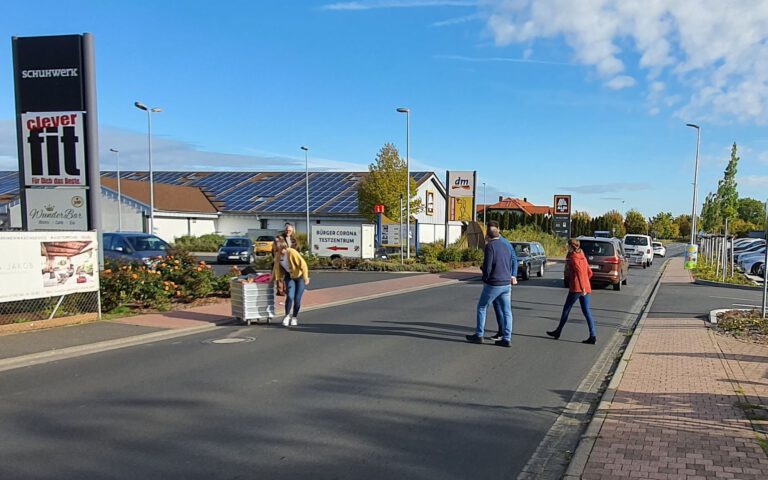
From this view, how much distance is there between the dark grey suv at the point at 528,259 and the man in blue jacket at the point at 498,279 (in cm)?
1274

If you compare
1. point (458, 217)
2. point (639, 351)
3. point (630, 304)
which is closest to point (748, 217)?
point (458, 217)

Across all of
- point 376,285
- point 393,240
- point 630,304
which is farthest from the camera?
point 393,240

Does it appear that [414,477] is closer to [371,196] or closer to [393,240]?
[393,240]

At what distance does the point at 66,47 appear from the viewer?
1203 centimetres

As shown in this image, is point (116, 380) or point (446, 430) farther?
point (116, 380)

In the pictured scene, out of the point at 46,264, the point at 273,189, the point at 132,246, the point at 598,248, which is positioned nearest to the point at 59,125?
the point at 46,264

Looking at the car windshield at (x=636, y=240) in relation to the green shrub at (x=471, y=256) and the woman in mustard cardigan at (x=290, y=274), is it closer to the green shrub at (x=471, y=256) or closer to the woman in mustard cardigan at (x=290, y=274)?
the green shrub at (x=471, y=256)

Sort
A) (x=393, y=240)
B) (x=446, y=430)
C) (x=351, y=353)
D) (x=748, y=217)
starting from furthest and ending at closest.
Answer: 1. (x=748, y=217)
2. (x=393, y=240)
3. (x=351, y=353)
4. (x=446, y=430)

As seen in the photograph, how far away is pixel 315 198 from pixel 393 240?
1999 cm

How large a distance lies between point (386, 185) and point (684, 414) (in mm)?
37533

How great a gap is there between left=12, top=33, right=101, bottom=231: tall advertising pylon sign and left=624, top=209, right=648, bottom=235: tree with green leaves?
88.9m

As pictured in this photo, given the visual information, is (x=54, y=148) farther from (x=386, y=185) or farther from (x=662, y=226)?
(x=662, y=226)

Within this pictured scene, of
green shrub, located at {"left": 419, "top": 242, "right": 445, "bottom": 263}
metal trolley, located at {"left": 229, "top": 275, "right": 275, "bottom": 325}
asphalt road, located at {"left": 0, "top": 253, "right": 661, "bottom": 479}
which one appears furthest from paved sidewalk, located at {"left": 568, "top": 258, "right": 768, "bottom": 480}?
green shrub, located at {"left": 419, "top": 242, "right": 445, "bottom": 263}

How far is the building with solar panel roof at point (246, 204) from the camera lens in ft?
151
